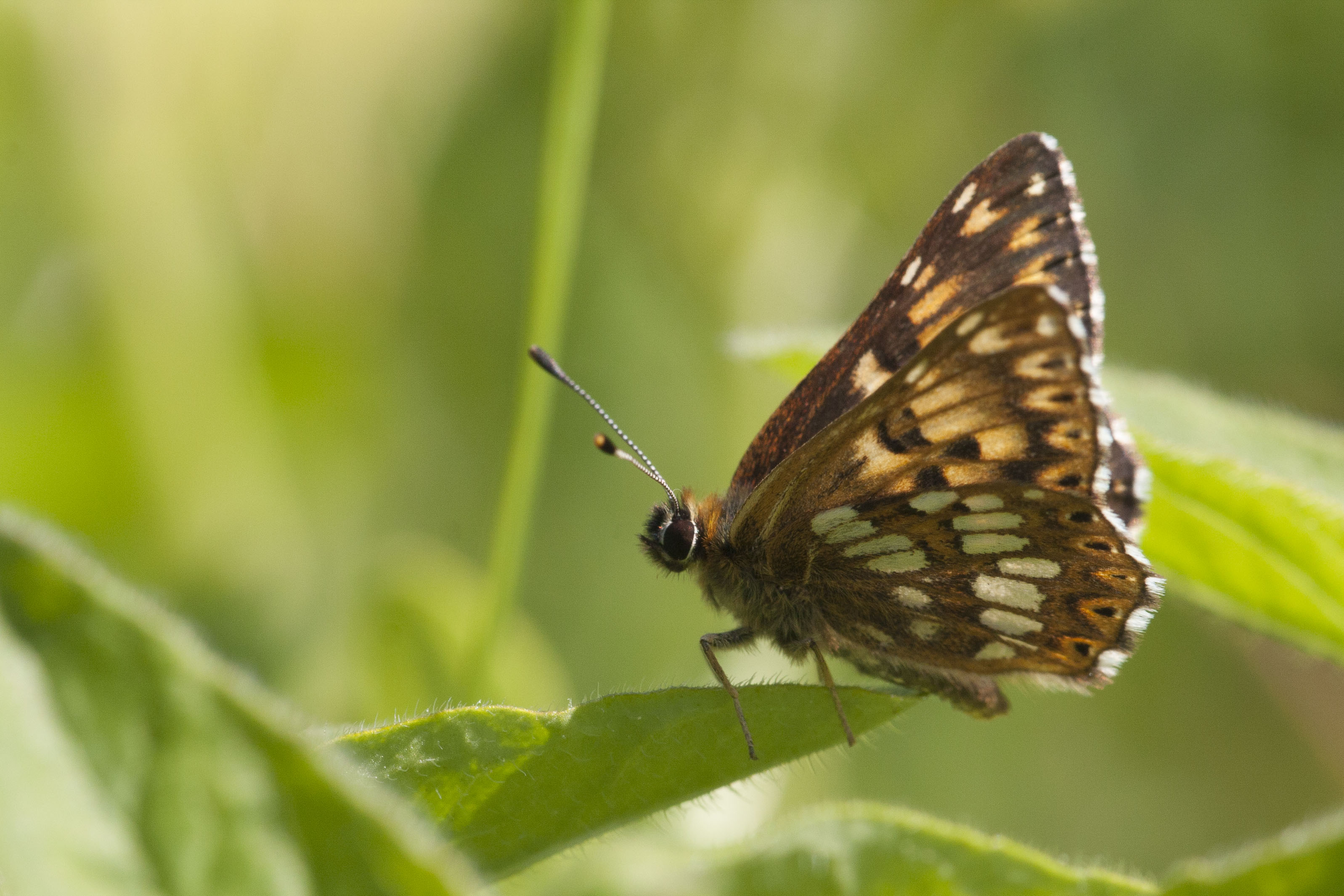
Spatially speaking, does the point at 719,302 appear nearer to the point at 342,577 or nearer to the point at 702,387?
the point at 702,387

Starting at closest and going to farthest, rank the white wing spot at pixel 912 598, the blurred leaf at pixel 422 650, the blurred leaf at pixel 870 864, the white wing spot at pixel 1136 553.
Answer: the blurred leaf at pixel 870 864 → the white wing spot at pixel 1136 553 → the white wing spot at pixel 912 598 → the blurred leaf at pixel 422 650

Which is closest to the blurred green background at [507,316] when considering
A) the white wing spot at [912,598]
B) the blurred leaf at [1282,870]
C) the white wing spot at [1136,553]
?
the white wing spot at [912,598]

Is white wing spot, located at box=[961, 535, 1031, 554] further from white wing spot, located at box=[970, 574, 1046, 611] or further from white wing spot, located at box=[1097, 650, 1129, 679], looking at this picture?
white wing spot, located at box=[1097, 650, 1129, 679]

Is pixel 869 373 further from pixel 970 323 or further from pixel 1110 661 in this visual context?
pixel 1110 661

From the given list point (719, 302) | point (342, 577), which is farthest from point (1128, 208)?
point (342, 577)

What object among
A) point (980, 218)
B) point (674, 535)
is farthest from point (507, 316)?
point (980, 218)

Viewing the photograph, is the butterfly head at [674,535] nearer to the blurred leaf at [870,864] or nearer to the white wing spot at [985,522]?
the white wing spot at [985,522]
